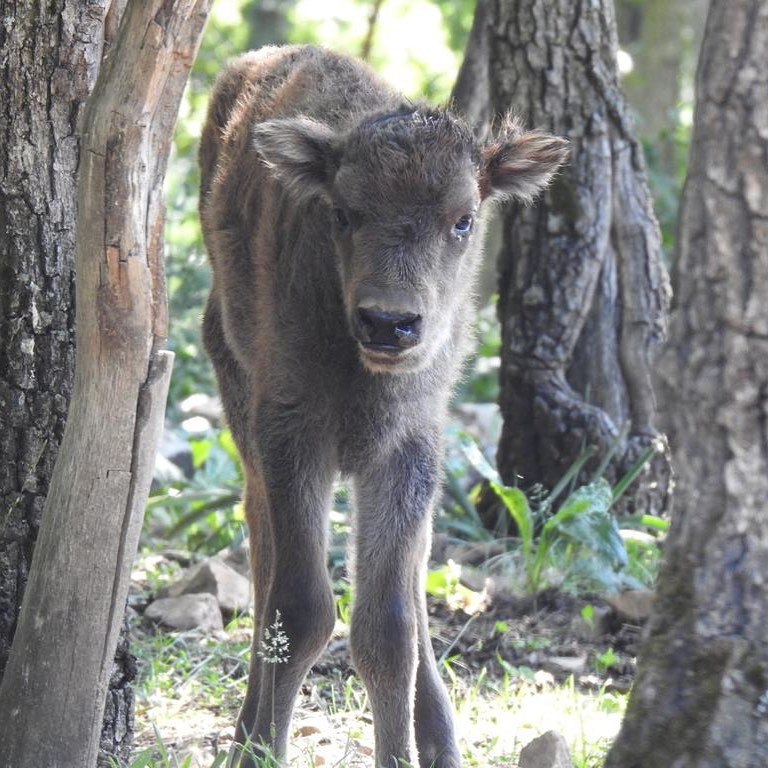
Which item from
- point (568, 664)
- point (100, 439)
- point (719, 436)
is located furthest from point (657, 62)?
point (719, 436)

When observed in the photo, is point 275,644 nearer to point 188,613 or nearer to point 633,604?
point 188,613

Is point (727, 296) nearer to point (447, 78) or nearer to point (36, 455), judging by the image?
point (36, 455)

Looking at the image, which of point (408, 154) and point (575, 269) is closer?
point (408, 154)

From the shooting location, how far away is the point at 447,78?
65.4ft

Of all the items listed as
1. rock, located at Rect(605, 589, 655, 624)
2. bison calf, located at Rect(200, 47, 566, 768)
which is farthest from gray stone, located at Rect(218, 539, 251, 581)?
rock, located at Rect(605, 589, 655, 624)

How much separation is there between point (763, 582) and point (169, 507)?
19.8ft

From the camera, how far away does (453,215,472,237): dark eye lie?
527cm

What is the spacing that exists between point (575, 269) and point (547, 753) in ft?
12.3

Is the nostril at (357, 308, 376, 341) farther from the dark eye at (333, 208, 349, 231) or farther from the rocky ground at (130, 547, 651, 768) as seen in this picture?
the rocky ground at (130, 547, 651, 768)

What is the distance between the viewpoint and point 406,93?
6.75m

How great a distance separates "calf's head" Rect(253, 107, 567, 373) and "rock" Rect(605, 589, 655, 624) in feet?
→ 6.35

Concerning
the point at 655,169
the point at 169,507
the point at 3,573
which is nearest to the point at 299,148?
the point at 3,573

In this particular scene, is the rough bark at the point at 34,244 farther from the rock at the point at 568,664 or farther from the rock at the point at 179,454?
the rock at the point at 179,454

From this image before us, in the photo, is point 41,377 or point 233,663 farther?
point 233,663
